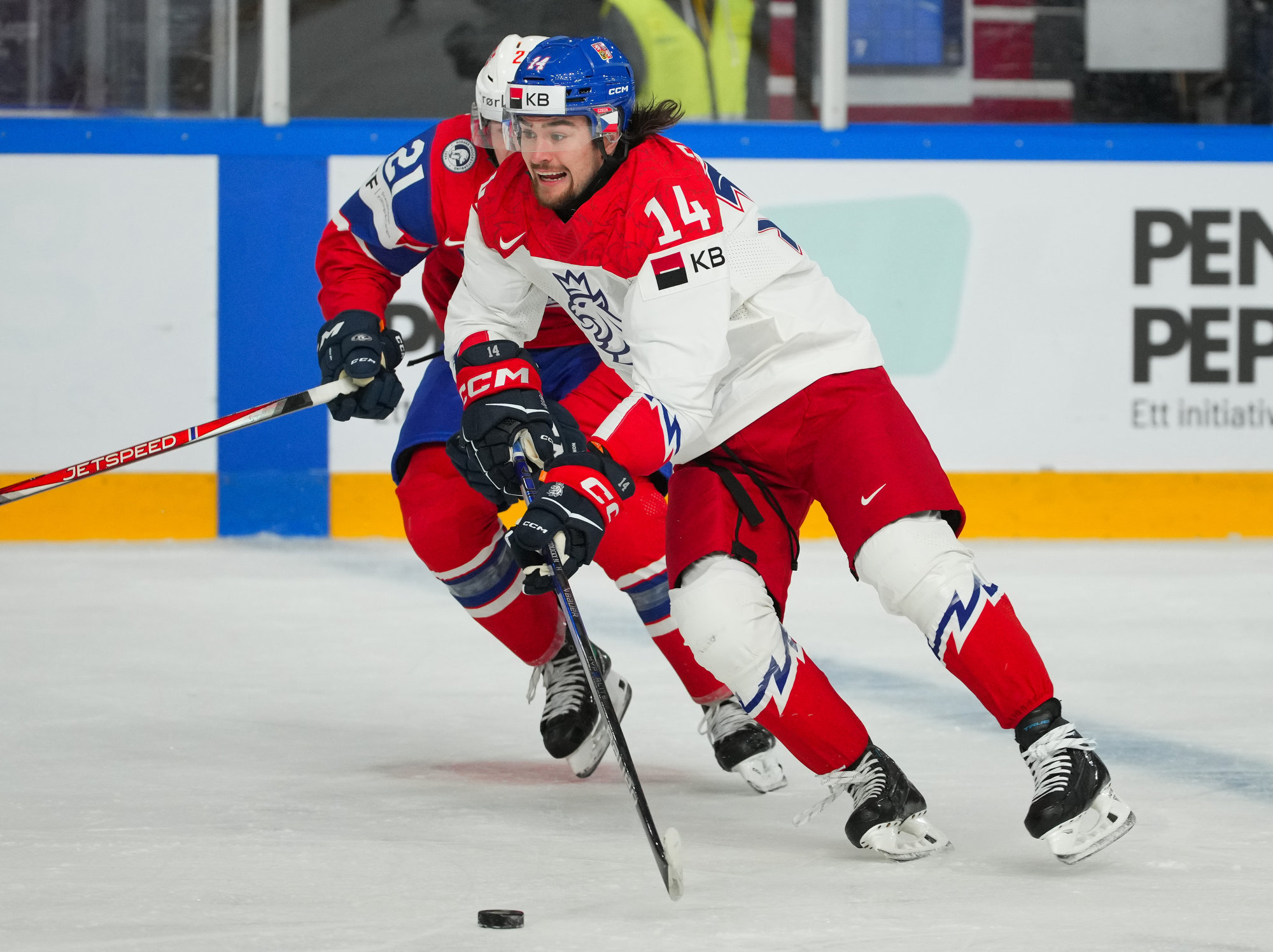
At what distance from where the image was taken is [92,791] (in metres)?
2.34

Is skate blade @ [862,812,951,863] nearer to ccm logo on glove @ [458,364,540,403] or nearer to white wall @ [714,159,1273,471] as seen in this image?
ccm logo on glove @ [458,364,540,403]

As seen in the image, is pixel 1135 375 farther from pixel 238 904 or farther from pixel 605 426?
pixel 238 904

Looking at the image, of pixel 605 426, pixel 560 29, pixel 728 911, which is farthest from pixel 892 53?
pixel 728 911

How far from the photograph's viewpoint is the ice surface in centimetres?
175

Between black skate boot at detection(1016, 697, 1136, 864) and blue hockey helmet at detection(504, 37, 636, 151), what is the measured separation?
863 mm

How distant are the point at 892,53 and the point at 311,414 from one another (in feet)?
6.75

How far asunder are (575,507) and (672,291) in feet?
0.95

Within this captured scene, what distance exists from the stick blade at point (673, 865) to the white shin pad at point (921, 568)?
0.39m

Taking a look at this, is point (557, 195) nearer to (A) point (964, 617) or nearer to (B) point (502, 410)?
(B) point (502, 410)

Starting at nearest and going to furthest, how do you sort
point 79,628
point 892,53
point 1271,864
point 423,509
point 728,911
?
point 728,911 < point 1271,864 < point 423,509 < point 79,628 < point 892,53

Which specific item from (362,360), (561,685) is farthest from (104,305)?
(561,685)

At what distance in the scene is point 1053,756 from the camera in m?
1.96

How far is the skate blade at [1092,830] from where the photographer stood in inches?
75.9

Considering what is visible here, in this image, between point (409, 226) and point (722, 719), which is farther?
point (409, 226)
